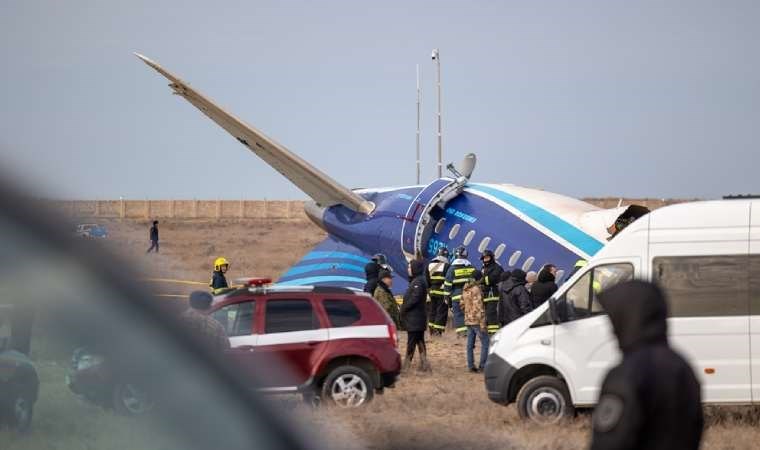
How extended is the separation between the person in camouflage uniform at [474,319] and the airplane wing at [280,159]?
29.7 ft

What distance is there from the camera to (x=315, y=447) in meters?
3.99

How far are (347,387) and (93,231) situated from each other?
1022cm

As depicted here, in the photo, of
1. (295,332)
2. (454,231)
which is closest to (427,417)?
(295,332)

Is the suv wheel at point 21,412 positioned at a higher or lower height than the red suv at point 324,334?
higher

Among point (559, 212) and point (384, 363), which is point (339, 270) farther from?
point (384, 363)

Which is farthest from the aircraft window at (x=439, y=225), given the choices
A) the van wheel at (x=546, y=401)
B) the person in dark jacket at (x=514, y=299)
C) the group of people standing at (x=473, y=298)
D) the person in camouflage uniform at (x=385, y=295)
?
the van wheel at (x=546, y=401)

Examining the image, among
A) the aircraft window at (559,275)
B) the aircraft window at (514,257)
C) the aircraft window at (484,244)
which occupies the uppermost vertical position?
the aircraft window at (484,244)

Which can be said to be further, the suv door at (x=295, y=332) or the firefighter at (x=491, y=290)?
the firefighter at (x=491, y=290)

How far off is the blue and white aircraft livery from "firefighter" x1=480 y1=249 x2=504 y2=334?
5.59ft

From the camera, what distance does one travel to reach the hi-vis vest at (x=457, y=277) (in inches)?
763

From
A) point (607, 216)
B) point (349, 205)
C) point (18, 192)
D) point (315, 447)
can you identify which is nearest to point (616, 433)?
point (315, 447)

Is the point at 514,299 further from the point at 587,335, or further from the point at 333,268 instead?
the point at 333,268

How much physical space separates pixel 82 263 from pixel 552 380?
981 cm

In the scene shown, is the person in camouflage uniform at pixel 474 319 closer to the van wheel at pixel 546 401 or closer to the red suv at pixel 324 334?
the red suv at pixel 324 334
